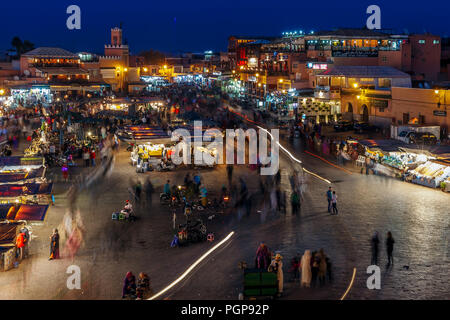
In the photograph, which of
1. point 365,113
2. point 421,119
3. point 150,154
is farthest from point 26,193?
point 365,113

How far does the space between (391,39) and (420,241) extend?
4730 centimetres

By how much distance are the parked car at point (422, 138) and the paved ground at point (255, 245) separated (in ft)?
25.4

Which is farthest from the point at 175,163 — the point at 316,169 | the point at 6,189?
the point at 6,189

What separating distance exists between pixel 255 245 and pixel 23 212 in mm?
6912

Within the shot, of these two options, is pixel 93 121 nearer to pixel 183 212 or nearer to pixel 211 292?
pixel 183 212

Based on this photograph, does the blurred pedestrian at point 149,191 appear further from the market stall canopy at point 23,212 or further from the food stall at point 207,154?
the market stall canopy at point 23,212

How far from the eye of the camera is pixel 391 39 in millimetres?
57844

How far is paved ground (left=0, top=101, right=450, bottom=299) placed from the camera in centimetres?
1173

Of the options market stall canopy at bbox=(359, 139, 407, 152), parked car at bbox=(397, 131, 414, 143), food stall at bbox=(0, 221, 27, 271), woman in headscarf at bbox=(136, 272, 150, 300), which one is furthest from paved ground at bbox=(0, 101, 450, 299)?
parked car at bbox=(397, 131, 414, 143)

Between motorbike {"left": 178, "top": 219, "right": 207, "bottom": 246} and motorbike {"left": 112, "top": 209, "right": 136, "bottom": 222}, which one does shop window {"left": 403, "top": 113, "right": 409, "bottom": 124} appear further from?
motorbike {"left": 178, "top": 219, "right": 207, "bottom": 246}

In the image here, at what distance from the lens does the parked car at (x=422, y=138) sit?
94.7 feet

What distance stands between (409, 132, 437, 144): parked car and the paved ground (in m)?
7.73

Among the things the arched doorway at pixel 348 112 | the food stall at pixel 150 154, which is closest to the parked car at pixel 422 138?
the arched doorway at pixel 348 112
